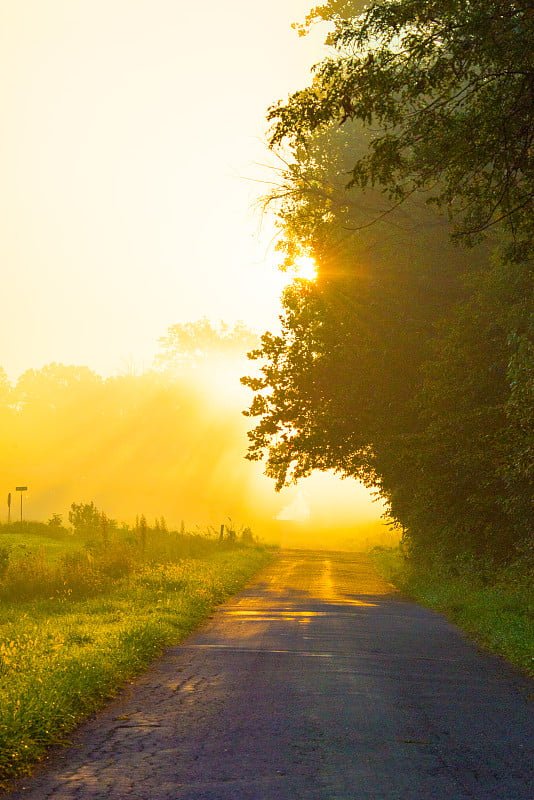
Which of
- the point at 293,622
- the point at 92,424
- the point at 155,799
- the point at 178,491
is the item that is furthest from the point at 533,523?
the point at 92,424

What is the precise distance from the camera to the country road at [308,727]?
6.21 metres

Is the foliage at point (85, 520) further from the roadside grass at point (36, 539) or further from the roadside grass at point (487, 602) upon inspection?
the roadside grass at point (487, 602)

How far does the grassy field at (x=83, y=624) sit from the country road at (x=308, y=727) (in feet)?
1.02

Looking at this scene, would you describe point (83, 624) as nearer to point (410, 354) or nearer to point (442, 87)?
point (442, 87)

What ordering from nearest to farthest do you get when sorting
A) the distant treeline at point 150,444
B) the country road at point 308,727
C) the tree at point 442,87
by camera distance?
the country road at point 308,727 → the tree at point 442,87 → the distant treeline at point 150,444

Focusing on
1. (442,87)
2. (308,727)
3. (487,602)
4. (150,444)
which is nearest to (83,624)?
(308,727)

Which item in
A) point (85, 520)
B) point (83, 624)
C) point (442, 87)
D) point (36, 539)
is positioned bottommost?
point (83, 624)

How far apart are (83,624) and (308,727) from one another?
7668mm

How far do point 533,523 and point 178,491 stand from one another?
8221cm

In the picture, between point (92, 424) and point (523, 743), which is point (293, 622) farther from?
point (92, 424)

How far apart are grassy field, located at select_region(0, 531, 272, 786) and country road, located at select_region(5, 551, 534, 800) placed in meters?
0.31

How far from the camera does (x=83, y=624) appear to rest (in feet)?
48.8

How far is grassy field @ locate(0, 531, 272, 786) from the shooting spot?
26.0 feet

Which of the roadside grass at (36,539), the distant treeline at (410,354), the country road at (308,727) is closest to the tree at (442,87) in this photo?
the distant treeline at (410,354)
